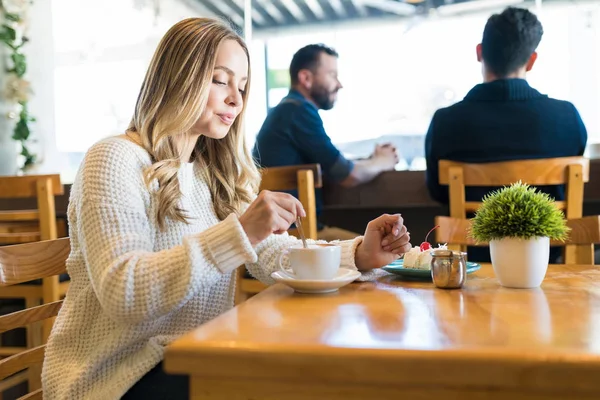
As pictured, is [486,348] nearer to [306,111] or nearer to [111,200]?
[111,200]

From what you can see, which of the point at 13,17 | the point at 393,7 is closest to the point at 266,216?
the point at 13,17

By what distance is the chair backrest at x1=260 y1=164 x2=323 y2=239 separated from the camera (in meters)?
2.06

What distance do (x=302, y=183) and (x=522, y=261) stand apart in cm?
117

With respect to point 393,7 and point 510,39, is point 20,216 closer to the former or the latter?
point 510,39

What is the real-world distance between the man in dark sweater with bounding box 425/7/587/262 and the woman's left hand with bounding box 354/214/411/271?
42.9 inches

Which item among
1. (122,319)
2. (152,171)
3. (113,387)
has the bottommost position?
(113,387)

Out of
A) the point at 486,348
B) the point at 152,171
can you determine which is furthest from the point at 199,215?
the point at 486,348

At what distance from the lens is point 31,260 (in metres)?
1.12

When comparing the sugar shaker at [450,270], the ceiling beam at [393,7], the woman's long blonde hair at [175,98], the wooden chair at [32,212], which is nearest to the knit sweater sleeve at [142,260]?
the woman's long blonde hair at [175,98]

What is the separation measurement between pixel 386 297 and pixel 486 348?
13.1 inches

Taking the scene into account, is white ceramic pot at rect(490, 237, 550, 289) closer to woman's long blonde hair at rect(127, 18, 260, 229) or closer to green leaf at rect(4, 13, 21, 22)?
woman's long blonde hair at rect(127, 18, 260, 229)

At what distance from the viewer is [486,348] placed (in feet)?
1.83

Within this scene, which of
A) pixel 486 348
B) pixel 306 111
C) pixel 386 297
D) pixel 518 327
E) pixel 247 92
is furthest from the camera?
pixel 306 111

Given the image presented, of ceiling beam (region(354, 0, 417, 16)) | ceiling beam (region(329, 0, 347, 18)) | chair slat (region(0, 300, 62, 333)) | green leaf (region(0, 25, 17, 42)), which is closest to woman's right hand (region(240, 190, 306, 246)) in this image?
chair slat (region(0, 300, 62, 333))
